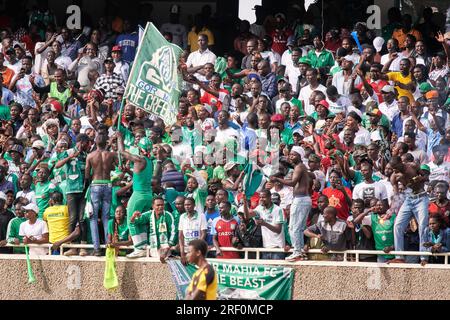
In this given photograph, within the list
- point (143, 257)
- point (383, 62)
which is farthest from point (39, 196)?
point (383, 62)

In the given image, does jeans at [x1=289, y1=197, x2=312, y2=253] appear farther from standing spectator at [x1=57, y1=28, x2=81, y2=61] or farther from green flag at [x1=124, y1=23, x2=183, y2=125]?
standing spectator at [x1=57, y1=28, x2=81, y2=61]

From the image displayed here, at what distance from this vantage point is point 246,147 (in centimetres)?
2058

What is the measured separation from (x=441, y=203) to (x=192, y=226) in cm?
321

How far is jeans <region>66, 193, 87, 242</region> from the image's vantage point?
64.9 ft

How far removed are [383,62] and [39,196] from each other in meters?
6.05

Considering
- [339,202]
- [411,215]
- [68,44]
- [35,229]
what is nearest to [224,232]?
[339,202]

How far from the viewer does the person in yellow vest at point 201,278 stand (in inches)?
576

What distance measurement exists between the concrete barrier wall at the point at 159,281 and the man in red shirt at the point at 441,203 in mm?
704

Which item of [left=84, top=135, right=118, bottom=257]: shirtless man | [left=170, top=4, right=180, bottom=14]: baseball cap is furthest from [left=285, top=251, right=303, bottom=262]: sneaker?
[left=170, top=4, right=180, bottom=14]: baseball cap

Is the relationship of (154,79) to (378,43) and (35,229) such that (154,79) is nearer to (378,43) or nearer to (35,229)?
(35,229)

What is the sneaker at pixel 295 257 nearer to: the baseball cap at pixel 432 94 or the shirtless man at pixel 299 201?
the shirtless man at pixel 299 201

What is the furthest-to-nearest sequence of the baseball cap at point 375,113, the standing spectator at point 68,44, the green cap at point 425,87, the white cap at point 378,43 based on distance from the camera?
the standing spectator at point 68,44
the white cap at point 378,43
the green cap at point 425,87
the baseball cap at point 375,113

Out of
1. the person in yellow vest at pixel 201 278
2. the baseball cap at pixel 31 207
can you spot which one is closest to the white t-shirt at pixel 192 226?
the baseball cap at pixel 31 207

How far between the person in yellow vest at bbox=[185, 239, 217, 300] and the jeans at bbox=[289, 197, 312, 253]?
13.0 feet
